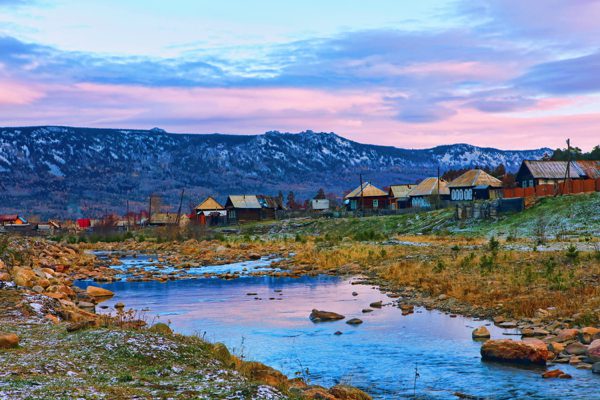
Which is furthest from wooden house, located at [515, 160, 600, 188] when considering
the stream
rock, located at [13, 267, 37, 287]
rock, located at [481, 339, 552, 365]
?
rock, located at [481, 339, 552, 365]

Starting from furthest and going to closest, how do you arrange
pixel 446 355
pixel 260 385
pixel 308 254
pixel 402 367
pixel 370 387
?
pixel 308 254 < pixel 446 355 < pixel 402 367 < pixel 370 387 < pixel 260 385

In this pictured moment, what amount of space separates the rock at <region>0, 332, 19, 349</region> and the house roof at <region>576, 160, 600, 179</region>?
3060 inches

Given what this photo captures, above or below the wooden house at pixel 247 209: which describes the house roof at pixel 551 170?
above

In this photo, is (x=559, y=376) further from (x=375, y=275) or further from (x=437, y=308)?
(x=375, y=275)

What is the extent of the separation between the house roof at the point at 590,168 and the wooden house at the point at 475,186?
37.1 ft

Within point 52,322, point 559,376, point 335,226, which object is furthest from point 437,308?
point 335,226

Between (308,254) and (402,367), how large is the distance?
3312 cm

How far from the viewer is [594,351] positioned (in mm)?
16453

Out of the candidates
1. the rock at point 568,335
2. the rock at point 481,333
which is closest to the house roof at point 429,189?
the rock at point 481,333

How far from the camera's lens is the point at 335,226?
84.3 meters

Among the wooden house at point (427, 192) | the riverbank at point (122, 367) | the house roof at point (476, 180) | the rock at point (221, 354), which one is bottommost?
the rock at point (221, 354)

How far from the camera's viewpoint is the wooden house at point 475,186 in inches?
3625

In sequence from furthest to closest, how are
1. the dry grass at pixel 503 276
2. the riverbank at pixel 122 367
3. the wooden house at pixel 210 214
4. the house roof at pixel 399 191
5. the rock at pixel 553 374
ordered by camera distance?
1. the wooden house at pixel 210 214
2. the house roof at pixel 399 191
3. the dry grass at pixel 503 276
4. the rock at pixel 553 374
5. the riverbank at pixel 122 367

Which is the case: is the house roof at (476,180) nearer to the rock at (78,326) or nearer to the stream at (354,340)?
the stream at (354,340)
